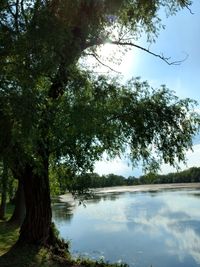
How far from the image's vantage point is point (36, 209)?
48.1 feet

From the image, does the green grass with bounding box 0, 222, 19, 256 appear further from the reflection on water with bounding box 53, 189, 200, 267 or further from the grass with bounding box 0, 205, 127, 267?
the reflection on water with bounding box 53, 189, 200, 267

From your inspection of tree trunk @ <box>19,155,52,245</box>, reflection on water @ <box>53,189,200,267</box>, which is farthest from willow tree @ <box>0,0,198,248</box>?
reflection on water @ <box>53,189,200,267</box>

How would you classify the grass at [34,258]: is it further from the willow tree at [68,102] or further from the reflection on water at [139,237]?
the reflection on water at [139,237]

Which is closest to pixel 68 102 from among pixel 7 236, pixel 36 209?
pixel 36 209

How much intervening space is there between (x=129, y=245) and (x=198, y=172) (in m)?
106

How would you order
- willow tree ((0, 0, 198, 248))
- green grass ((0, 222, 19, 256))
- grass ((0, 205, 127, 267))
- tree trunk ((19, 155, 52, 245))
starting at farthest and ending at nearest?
1. green grass ((0, 222, 19, 256))
2. tree trunk ((19, 155, 52, 245))
3. grass ((0, 205, 127, 267))
4. willow tree ((0, 0, 198, 248))

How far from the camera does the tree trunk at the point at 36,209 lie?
1451cm

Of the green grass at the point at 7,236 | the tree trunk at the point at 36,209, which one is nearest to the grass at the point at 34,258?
the green grass at the point at 7,236

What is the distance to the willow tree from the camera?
9031mm

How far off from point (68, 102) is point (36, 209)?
4.12 metres

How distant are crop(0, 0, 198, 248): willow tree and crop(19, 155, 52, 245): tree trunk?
33 mm

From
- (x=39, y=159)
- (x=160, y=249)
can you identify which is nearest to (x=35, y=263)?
(x=39, y=159)

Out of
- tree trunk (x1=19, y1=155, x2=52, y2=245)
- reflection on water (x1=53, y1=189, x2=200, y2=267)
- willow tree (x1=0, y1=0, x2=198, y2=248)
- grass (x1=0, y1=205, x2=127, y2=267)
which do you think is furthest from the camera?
reflection on water (x1=53, y1=189, x2=200, y2=267)

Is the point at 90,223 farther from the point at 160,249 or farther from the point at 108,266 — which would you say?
the point at 108,266
